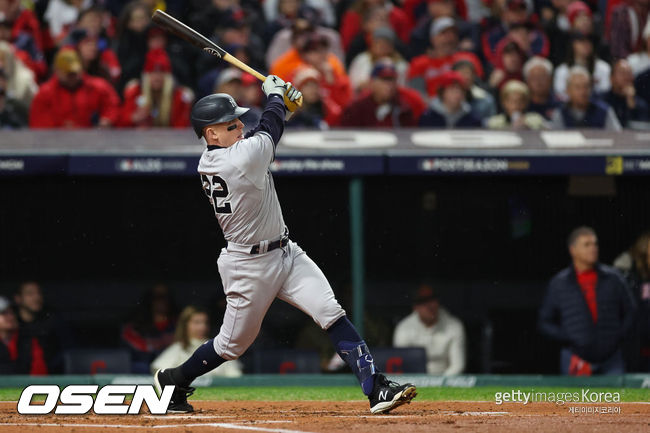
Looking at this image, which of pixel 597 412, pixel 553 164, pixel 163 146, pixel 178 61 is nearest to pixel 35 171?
pixel 163 146

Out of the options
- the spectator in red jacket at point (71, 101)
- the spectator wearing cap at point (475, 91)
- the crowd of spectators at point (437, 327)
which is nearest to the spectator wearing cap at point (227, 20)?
the spectator in red jacket at point (71, 101)

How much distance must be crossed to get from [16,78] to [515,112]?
13.7 ft

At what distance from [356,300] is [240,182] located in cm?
312

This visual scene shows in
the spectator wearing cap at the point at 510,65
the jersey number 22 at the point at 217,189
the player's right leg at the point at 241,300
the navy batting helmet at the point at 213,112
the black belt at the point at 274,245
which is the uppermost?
the spectator wearing cap at the point at 510,65

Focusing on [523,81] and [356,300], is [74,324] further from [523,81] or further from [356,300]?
[523,81]

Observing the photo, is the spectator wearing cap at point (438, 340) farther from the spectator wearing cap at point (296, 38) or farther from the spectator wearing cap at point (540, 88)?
the spectator wearing cap at point (296, 38)

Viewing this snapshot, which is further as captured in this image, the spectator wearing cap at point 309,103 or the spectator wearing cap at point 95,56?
the spectator wearing cap at point 95,56

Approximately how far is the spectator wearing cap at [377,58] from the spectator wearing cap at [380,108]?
96cm

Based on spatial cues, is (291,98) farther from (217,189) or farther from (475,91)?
(475,91)

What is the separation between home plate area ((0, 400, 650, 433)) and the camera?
5551 mm

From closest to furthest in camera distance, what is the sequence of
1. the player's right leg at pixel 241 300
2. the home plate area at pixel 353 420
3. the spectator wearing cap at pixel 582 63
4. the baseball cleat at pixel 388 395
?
1. the home plate area at pixel 353 420
2. the baseball cleat at pixel 388 395
3. the player's right leg at pixel 241 300
4. the spectator wearing cap at pixel 582 63

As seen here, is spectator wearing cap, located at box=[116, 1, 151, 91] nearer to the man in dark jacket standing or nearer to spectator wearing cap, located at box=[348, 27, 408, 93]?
spectator wearing cap, located at box=[348, 27, 408, 93]

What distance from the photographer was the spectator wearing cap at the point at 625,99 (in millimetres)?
10281

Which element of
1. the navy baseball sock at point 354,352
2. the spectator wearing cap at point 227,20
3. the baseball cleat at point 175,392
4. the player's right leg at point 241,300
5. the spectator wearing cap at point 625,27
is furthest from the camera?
the spectator wearing cap at point 625,27
